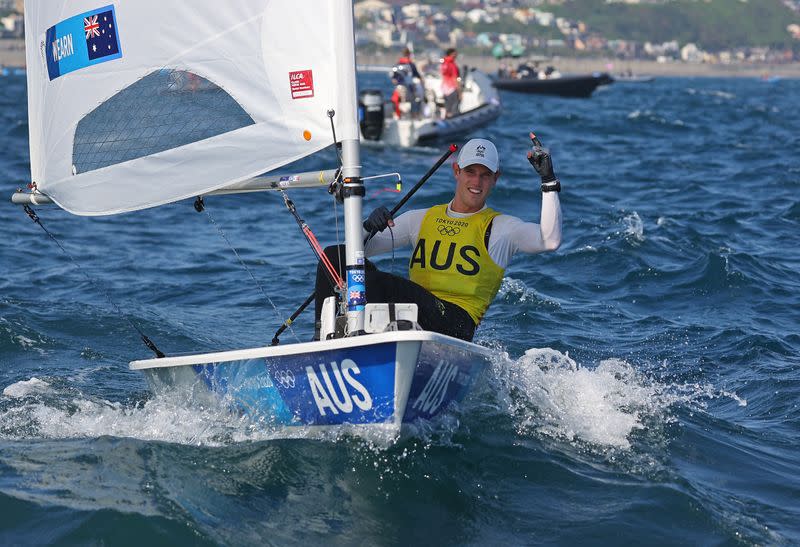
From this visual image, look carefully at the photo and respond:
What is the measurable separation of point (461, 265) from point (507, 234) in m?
0.26

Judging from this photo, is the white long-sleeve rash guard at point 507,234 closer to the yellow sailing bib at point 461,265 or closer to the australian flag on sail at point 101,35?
the yellow sailing bib at point 461,265

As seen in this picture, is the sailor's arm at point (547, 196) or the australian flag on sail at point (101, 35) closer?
the sailor's arm at point (547, 196)

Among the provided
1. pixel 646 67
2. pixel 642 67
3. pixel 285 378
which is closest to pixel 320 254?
pixel 285 378

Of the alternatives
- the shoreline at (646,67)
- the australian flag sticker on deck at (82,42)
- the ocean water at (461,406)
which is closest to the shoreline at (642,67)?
the shoreline at (646,67)

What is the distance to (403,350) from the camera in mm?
4312

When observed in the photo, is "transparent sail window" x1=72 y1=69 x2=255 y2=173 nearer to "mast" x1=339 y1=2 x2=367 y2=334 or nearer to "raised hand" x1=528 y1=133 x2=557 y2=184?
"mast" x1=339 y1=2 x2=367 y2=334

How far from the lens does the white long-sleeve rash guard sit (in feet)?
16.5

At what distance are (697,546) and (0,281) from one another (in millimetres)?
6299

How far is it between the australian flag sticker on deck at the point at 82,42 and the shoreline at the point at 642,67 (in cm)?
10096

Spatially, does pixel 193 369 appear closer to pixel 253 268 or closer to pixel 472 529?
pixel 472 529

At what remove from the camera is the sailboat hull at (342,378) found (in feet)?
14.3

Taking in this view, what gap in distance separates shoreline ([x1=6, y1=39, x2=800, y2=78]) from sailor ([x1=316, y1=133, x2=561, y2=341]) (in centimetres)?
10129

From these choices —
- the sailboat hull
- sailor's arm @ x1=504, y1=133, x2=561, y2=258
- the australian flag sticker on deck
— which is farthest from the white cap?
the australian flag sticker on deck

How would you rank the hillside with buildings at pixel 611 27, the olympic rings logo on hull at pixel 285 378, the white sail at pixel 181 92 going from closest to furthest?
the olympic rings logo on hull at pixel 285 378, the white sail at pixel 181 92, the hillside with buildings at pixel 611 27
